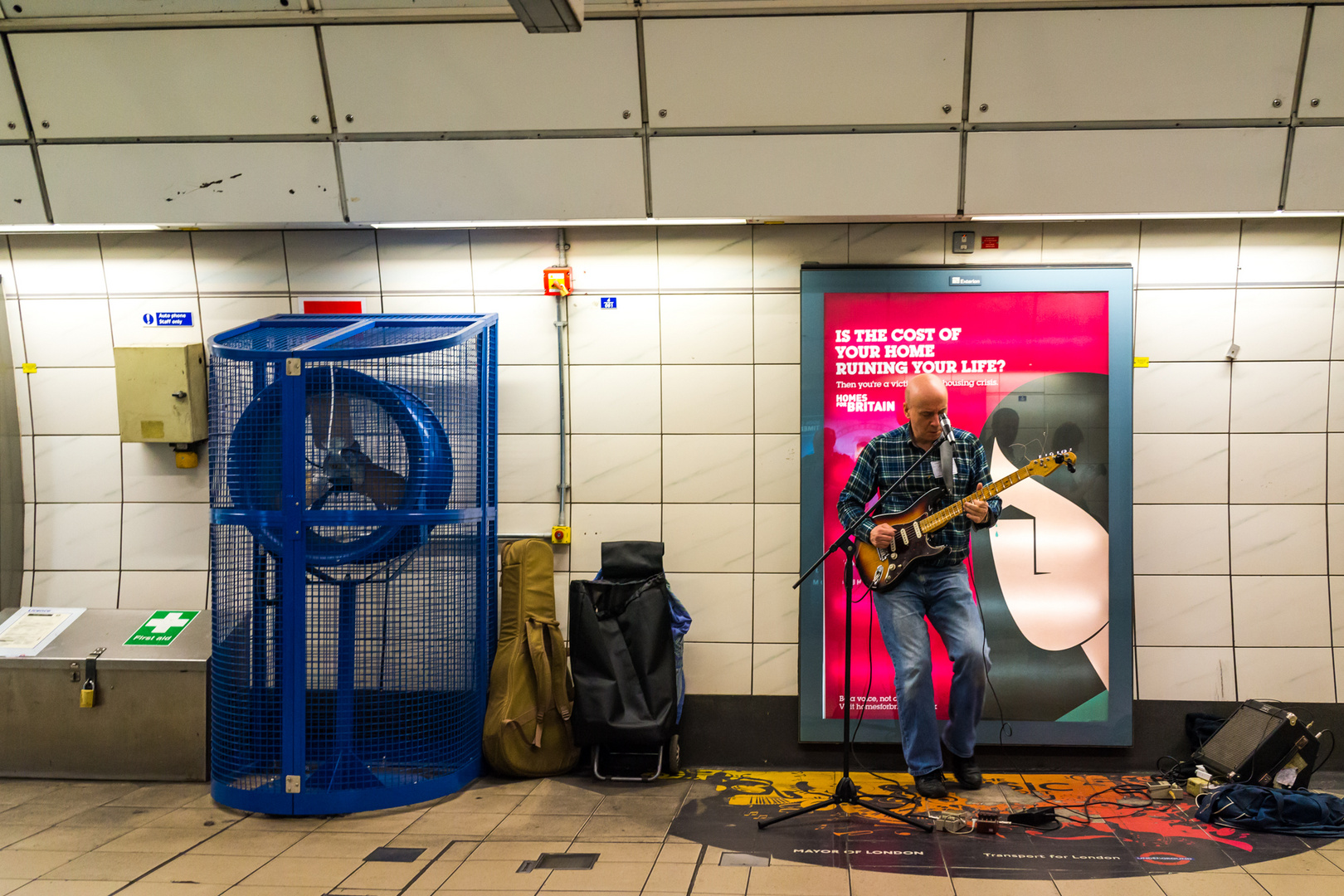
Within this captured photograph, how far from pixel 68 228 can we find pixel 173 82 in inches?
38.7

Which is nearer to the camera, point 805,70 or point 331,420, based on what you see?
point 331,420

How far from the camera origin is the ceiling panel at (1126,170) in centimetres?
381

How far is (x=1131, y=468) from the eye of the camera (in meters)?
4.12

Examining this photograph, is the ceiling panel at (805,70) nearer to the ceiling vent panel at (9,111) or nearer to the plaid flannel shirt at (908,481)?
the plaid flannel shirt at (908,481)

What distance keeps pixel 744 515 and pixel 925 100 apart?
202 centimetres

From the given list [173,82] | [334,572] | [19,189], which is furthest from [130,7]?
[334,572]

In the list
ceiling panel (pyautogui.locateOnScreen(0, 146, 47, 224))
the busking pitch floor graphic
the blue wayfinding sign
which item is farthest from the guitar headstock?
ceiling panel (pyautogui.locateOnScreen(0, 146, 47, 224))

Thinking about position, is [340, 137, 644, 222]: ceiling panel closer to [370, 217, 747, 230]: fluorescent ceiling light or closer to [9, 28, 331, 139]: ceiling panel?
[370, 217, 747, 230]: fluorescent ceiling light

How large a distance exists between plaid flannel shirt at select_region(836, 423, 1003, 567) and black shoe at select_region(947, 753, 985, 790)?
0.86 meters

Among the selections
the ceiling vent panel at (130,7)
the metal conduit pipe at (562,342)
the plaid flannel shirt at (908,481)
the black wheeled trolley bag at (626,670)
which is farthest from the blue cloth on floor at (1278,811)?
the ceiling vent panel at (130,7)

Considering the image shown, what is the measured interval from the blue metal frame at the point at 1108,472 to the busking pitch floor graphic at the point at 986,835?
224mm

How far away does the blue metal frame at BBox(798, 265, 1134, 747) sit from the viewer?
160 inches

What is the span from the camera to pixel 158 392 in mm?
4254

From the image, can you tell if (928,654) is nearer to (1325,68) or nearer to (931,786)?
(931,786)
